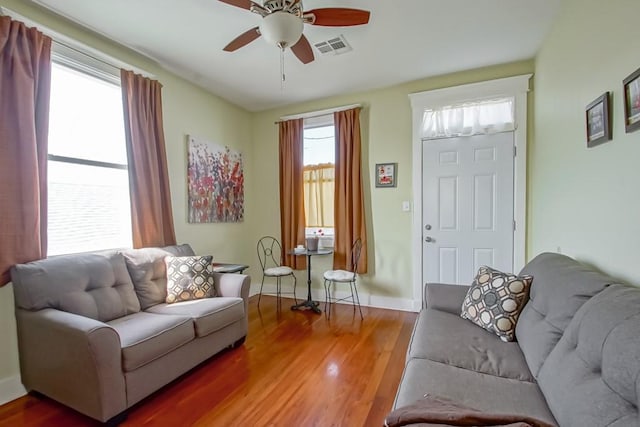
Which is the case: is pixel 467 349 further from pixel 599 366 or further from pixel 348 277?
pixel 348 277

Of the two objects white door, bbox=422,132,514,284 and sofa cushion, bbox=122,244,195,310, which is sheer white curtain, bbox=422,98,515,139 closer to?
white door, bbox=422,132,514,284

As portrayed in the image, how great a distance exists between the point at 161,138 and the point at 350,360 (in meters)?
2.65

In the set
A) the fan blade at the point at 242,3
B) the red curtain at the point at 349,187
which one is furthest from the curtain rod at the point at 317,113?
the fan blade at the point at 242,3

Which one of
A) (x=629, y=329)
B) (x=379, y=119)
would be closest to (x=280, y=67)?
(x=379, y=119)

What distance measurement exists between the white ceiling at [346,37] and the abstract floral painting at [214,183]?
0.77 metres

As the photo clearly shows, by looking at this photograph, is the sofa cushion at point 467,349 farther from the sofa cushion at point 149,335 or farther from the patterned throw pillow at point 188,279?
the patterned throw pillow at point 188,279

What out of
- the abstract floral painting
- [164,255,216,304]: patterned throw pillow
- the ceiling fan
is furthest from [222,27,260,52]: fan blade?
[164,255,216,304]: patterned throw pillow

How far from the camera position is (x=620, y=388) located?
0.81m

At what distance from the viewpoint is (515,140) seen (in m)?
3.02

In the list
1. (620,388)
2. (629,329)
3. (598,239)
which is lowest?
(620,388)

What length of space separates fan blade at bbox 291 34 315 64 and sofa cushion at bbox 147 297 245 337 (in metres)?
2.02

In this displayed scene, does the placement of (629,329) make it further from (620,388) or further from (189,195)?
(189,195)

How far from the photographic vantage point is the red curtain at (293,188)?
399cm

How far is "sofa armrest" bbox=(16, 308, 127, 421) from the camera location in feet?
5.16
